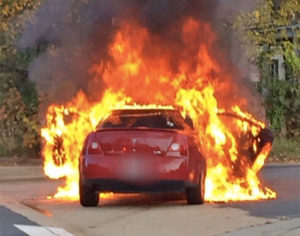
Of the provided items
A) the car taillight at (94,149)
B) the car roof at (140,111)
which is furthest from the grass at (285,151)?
the car taillight at (94,149)

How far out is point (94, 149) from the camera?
402 inches

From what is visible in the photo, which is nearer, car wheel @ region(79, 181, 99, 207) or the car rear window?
car wheel @ region(79, 181, 99, 207)

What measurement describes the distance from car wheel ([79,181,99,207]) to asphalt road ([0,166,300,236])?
12 cm

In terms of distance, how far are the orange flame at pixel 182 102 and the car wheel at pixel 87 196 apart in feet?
4.14

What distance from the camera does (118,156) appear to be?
401 inches

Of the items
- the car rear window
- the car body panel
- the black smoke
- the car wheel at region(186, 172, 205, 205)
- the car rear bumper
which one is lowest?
the car wheel at region(186, 172, 205, 205)

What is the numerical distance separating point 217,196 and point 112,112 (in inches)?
84.1

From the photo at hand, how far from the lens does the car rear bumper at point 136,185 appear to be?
33.3 feet

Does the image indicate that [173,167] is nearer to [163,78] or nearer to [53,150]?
[163,78]

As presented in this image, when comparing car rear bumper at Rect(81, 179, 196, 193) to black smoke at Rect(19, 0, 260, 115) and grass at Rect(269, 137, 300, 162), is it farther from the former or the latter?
grass at Rect(269, 137, 300, 162)

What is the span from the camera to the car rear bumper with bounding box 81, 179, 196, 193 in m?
10.2

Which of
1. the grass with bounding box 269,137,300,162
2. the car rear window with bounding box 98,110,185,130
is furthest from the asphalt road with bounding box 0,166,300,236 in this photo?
the grass with bounding box 269,137,300,162

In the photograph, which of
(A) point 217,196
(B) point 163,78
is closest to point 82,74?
(B) point 163,78

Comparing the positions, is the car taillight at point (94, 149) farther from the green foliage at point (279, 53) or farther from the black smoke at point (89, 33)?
the green foliage at point (279, 53)
